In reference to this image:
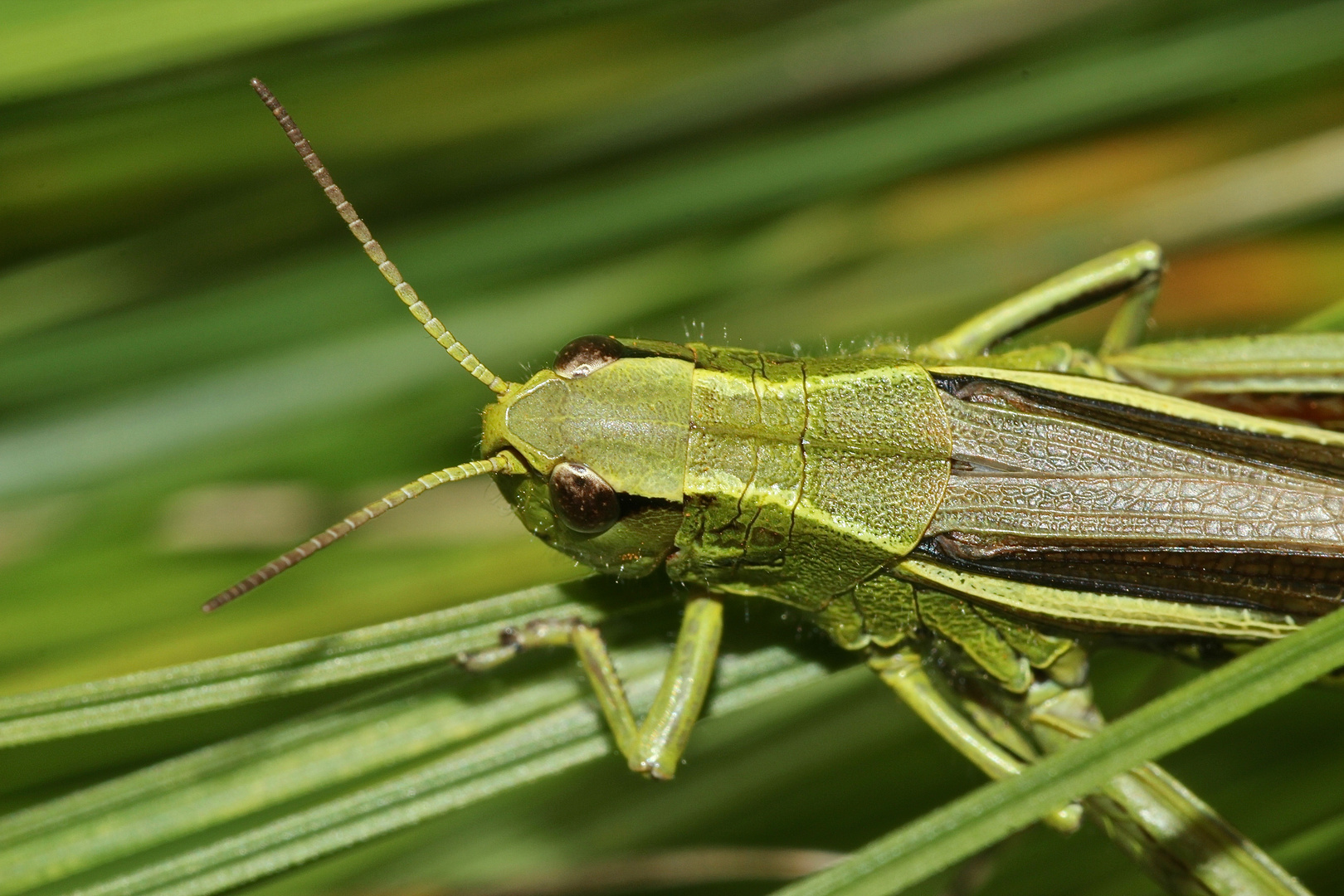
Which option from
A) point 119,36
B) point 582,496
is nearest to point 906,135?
point 582,496

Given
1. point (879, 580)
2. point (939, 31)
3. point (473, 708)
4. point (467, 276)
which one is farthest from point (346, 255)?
point (939, 31)

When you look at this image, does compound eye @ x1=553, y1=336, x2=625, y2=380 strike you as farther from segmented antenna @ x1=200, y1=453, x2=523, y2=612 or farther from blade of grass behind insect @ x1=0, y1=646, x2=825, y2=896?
blade of grass behind insect @ x1=0, y1=646, x2=825, y2=896

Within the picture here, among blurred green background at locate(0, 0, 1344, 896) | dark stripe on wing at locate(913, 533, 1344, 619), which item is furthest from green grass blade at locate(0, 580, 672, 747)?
dark stripe on wing at locate(913, 533, 1344, 619)

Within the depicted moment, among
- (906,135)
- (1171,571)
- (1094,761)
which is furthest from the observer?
(906,135)

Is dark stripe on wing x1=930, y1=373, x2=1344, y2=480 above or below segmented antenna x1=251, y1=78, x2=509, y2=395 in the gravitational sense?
below

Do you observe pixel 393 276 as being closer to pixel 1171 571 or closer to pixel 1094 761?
pixel 1094 761

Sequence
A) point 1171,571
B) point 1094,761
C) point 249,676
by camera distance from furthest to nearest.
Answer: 1. point 1171,571
2. point 249,676
3. point 1094,761

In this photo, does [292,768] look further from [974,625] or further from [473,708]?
[974,625]
